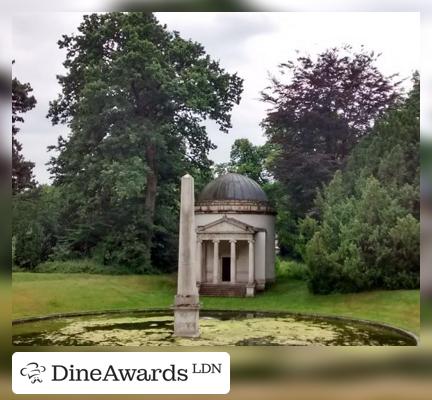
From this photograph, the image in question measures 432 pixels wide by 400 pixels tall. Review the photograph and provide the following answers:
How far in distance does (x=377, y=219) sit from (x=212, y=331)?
8.55m

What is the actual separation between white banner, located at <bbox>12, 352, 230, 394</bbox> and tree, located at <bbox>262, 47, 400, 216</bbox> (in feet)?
50.1

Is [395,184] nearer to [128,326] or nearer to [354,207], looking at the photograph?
[354,207]

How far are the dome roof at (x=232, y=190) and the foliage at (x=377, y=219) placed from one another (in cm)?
471

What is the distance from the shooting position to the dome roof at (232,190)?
101 feet

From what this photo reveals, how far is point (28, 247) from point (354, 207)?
12846mm

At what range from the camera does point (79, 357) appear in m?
12.1

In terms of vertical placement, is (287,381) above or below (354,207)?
below

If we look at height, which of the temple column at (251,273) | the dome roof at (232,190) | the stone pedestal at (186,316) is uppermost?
the dome roof at (232,190)

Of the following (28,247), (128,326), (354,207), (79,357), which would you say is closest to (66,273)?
(28,247)

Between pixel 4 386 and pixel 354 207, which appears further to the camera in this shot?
pixel 354 207

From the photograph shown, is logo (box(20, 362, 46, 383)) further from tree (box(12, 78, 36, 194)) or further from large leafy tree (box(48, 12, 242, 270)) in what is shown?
large leafy tree (box(48, 12, 242, 270))

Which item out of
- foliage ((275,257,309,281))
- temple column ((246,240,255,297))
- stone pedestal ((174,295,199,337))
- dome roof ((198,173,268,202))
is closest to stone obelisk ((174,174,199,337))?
stone pedestal ((174,295,199,337))

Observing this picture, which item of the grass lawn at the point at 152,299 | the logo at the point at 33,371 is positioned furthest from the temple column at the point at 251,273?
the logo at the point at 33,371

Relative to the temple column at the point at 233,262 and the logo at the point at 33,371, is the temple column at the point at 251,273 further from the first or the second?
the logo at the point at 33,371
